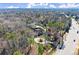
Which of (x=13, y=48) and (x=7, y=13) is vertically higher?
(x=7, y=13)

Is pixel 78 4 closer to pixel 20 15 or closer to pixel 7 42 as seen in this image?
pixel 20 15

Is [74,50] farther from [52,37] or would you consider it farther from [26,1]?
[26,1]

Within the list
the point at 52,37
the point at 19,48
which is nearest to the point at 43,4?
the point at 52,37
